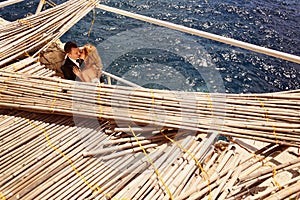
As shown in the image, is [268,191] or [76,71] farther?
[76,71]

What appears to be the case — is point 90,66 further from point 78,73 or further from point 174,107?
point 174,107

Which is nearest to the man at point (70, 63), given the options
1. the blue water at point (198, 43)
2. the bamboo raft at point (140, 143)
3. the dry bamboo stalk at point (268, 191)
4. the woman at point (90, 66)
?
the woman at point (90, 66)

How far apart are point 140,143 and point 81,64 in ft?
10.4

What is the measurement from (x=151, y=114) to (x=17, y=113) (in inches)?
103

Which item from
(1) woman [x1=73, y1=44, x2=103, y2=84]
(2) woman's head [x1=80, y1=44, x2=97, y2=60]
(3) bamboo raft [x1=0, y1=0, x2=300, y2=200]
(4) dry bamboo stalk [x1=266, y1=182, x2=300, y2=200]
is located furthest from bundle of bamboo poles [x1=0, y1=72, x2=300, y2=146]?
(2) woman's head [x1=80, y1=44, x2=97, y2=60]

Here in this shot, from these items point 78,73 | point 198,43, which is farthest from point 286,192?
point 198,43

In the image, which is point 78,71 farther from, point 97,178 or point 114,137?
point 97,178

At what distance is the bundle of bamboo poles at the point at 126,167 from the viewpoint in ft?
13.7

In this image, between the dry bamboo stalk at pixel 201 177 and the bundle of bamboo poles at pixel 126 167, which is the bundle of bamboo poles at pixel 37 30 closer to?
the bundle of bamboo poles at pixel 126 167

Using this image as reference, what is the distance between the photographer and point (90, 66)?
22.7 feet

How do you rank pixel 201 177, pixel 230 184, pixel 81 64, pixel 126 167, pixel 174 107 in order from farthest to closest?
pixel 81 64, pixel 174 107, pixel 126 167, pixel 201 177, pixel 230 184

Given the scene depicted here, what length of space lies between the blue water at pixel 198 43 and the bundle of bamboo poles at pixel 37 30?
5.74 m

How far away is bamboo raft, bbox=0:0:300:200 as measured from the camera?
4246mm

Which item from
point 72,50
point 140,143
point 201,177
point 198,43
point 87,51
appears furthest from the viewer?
point 198,43
